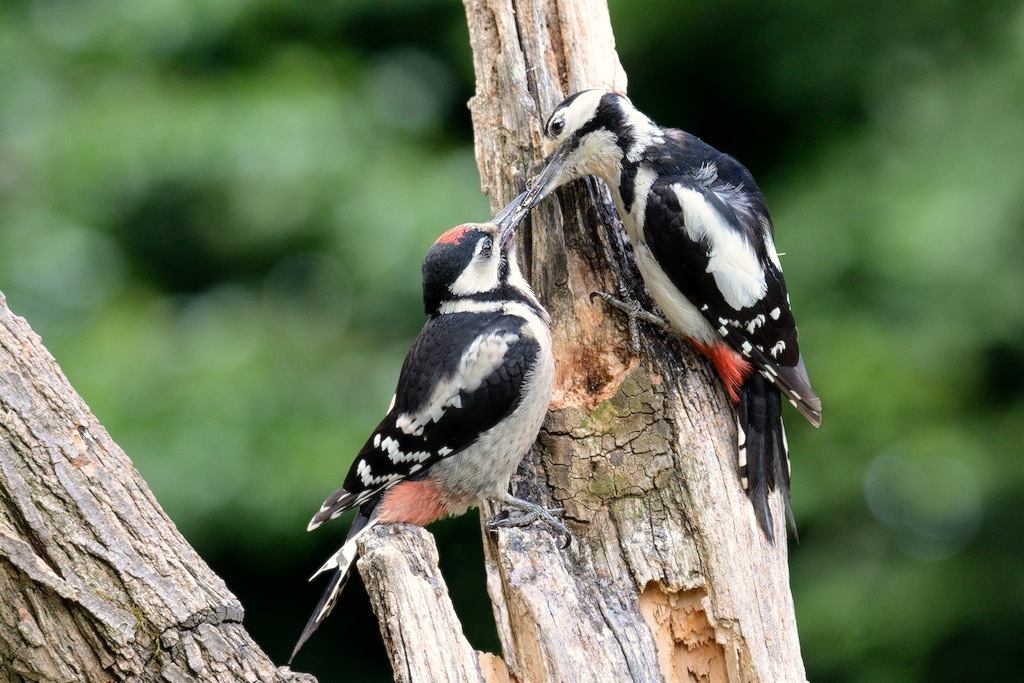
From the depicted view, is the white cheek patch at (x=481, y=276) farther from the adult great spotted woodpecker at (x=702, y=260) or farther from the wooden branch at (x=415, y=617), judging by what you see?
the wooden branch at (x=415, y=617)

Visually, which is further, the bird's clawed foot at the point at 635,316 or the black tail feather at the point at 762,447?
the bird's clawed foot at the point at 635,316

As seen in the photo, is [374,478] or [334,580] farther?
[374,478]

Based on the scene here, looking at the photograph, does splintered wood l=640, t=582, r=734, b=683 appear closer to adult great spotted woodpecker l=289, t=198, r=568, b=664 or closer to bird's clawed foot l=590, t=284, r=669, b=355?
adult great spotted woodpecker l=289, t=198, r=568, b=664

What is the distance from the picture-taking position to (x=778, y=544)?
11.0 ft

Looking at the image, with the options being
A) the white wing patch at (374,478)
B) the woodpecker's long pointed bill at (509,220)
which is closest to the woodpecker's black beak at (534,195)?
the woodpecker's long pointed bill at (509,220)

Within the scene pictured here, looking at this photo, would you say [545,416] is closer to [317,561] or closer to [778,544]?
[778,544]

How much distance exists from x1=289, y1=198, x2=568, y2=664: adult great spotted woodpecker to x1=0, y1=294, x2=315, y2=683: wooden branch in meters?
0.87

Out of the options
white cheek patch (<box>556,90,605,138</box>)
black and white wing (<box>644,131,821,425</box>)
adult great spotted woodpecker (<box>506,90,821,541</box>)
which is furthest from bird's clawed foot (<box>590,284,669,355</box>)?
A: white cheek patch (<box>556,90,605,138</box>)

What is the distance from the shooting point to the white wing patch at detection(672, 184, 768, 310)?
11.6 feet

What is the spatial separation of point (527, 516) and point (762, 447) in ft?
2.61

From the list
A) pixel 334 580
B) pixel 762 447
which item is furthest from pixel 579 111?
pixel 334 580

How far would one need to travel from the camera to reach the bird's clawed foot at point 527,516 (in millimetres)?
3318

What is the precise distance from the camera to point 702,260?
11.6 ft

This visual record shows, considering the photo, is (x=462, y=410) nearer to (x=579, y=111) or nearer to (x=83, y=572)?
(x=579, y=111)
